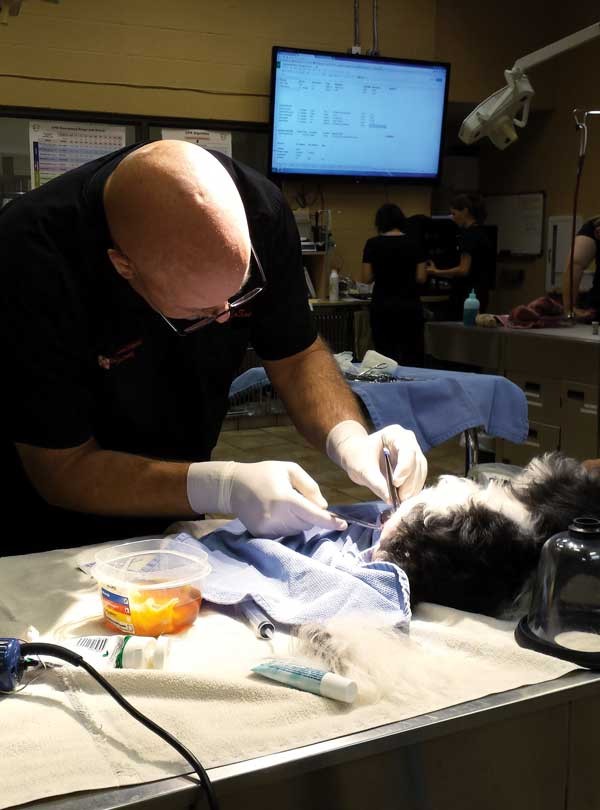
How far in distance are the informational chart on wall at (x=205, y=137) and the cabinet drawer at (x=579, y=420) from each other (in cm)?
290

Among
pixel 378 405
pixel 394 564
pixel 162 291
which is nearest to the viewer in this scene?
pixel 394 564

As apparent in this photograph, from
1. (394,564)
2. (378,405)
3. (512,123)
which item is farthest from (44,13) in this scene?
(394,564)

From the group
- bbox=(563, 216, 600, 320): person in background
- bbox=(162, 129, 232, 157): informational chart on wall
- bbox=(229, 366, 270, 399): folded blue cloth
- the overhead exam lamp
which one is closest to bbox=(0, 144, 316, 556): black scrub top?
bbox=(229, 366, 270, 399): folded blue cloth

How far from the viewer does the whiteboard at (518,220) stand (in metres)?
7.03

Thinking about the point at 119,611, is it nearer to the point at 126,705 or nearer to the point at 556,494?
the point at 126,705

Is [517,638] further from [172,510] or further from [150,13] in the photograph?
[150,13]

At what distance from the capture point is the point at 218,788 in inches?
29.6

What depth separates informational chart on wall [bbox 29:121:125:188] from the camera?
5059mm

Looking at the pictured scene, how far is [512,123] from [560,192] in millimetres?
4246

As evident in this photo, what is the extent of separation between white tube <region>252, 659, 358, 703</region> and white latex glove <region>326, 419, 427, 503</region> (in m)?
0.58

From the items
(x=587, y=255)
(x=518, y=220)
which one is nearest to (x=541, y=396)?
(x=587, y=255)

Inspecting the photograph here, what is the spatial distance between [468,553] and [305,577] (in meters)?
0.22

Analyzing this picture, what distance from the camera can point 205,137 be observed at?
5.46m

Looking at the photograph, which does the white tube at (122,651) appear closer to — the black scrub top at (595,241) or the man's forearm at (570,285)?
the man's forearm at (570,285)
